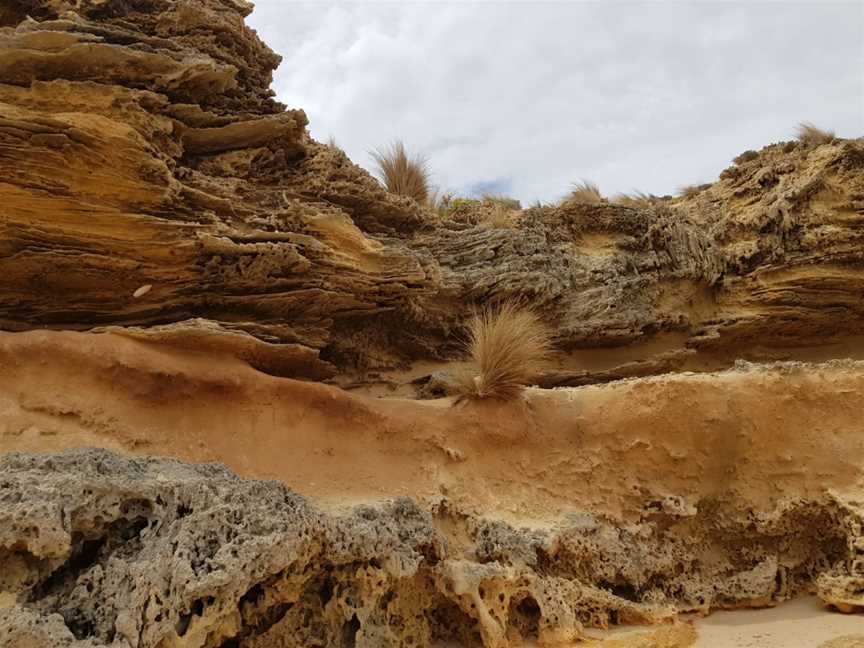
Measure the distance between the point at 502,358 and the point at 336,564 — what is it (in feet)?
8.06

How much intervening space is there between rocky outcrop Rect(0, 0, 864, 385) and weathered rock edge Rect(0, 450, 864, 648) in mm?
1485

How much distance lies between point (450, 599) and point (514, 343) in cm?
226

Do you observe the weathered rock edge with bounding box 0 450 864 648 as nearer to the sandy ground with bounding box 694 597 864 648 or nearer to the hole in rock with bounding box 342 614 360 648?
the hole in rock with bounding box 342 614 360 648

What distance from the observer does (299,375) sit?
5.77 metres

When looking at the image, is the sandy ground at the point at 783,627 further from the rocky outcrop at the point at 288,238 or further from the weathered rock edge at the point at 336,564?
the rocky outcrop at the point at 288,238

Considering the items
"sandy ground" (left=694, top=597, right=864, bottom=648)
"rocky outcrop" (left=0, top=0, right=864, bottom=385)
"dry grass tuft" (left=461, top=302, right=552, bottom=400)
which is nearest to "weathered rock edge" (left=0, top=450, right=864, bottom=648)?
"sandy ground" (left=694, top=597, right=864, bottom=648)

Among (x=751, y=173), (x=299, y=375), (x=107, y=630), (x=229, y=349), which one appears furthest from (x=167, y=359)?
(x=751, y=173)

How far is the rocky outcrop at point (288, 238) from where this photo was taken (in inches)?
188

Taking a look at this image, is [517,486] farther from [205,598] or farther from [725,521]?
[205,598]

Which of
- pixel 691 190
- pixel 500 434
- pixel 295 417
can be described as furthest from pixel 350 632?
pixel 691 190

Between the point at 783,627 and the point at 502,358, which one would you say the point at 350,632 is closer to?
the point at 502,358

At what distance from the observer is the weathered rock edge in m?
3.30

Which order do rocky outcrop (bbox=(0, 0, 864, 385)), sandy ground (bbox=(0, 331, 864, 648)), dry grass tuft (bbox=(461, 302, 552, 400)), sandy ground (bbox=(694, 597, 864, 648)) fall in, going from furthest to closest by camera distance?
dry grass tuft (bbox=(461, 302, 552, 400)) → rocky outcrop (bbox=(0, 0, 864, 385)) → sandy ground (bbox=(694, 597, 864, 648)) → sandy ground (bbox=(0, 331, 864, 648))

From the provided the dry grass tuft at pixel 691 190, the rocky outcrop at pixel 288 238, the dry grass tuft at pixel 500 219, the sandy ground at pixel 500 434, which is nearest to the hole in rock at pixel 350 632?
the sandy ground at pixel 500 434
